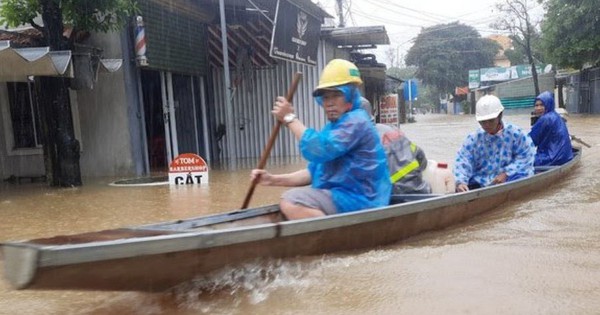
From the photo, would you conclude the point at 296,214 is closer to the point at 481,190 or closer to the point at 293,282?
the point at 293,282

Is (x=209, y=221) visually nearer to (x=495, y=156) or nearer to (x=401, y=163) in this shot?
(x=401, y=163)

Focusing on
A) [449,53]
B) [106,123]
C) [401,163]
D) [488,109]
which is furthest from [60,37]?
[449,53]

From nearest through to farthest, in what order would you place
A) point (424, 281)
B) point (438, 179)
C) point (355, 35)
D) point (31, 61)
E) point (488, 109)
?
1. point (424, 281)
2. point (438, 179)
3. point (488, 109)
4. point (31, 61)
5. point (355, 35)

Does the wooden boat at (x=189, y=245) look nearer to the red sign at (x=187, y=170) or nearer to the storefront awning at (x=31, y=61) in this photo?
the red sign at (x=187, y=170)

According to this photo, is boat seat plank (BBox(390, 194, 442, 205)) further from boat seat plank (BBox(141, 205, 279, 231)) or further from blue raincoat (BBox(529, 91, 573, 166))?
blue raincoat (BBox(529, 91, 573, 166))

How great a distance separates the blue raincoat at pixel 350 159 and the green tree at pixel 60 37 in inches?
204

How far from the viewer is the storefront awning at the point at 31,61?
21.6 feet

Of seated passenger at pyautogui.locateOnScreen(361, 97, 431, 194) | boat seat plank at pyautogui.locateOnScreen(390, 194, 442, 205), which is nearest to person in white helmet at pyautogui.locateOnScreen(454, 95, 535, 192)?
seated passenger at pyautogui.locateOnScreen(361, 97, 431, 194)

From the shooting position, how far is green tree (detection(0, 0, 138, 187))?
7.36 meters

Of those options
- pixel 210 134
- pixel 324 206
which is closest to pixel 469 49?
pixel 210 134

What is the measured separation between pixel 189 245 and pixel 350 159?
4.18 feet

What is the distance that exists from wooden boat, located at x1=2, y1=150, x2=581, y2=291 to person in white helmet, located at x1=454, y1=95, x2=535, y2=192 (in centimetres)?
126

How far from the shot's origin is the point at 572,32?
23.7m

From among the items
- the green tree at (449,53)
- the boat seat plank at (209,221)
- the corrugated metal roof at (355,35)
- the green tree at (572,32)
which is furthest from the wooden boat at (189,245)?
the green tree at (449,53)
